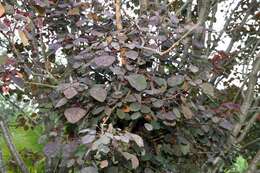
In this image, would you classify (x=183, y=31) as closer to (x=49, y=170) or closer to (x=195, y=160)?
(x=195, y=160)

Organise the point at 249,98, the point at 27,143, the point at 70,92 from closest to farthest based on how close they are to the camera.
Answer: the point at 70,92 → the point at 249,98 → the point at 27,143

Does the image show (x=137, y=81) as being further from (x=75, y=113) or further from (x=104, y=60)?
(x=75, y=113)

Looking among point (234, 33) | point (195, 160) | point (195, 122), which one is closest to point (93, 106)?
point (195, 122)

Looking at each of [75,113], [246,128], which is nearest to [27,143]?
[246,128]

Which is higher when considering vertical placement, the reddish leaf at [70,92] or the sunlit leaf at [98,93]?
the reddish leaf at [70,92]

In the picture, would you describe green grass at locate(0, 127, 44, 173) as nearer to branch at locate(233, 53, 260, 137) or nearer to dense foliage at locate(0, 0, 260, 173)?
dense foliage at locate(0, 0, 260, 173)

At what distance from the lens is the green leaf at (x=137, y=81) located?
130 centimetres

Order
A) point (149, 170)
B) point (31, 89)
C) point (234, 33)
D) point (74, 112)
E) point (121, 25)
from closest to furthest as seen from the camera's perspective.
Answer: point (74, 112)
point (149, 170)
point (121, 25)
point (31, 89)
point (234, 33)

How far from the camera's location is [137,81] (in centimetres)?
131

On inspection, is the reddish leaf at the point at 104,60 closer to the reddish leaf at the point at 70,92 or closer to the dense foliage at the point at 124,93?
the dense foliage at the point at 124,93

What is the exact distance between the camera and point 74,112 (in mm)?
1322

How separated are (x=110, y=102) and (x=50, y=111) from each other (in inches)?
14.6

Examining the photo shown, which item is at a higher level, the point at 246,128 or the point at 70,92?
the point at 70,92

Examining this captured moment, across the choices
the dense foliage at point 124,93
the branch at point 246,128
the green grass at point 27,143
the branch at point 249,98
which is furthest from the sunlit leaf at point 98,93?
the green grass at point 27,143
